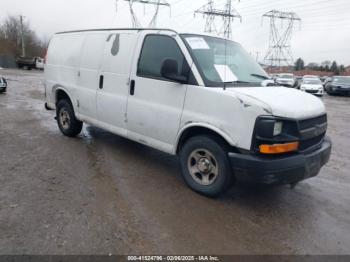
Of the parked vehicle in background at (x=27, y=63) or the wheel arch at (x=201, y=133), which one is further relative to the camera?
the parked vehicle in background at (x=27, y=63)

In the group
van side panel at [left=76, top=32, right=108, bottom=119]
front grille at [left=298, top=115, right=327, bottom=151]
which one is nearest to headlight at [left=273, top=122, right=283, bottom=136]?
front grille at [left=298, top=115, right=327, bottom=151]

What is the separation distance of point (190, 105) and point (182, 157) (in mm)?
741

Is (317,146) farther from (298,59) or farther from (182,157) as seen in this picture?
(298,59)

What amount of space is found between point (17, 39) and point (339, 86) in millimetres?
60177

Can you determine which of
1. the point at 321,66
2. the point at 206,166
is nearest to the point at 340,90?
the point at 206,166

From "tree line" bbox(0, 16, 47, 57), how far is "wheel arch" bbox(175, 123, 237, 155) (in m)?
62.3

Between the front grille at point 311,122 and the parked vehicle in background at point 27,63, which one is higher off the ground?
the parked vehicle in background at point 27,63

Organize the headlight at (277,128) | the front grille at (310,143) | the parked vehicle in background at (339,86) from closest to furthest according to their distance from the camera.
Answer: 1. the headlight at (277,128)
2. the front grille at (310,143)
3. the parked vehicle in background at (339,86)

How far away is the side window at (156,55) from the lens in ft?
13.9

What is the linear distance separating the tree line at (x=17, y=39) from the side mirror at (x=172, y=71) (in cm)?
6228

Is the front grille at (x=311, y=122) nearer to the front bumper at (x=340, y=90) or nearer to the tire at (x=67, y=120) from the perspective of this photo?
the tire at (x=67, y=120)

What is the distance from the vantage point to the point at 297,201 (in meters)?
4.12

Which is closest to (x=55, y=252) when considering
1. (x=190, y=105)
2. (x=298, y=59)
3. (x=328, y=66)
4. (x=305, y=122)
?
(x=190, y=105)

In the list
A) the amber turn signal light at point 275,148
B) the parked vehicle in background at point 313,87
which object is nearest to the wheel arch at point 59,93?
the amber turn signal light at point 275,148
